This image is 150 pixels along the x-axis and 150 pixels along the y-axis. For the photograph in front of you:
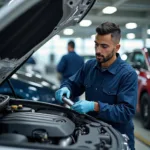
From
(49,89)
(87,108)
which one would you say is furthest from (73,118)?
(49,89)

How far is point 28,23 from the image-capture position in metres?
1.81

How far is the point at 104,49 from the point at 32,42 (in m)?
0.62

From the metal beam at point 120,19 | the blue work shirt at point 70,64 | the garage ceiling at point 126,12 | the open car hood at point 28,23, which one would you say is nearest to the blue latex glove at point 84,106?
the open car hood at point 28,23

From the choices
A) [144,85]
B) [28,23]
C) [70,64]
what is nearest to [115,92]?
[28,23]

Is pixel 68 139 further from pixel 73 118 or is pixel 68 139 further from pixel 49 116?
pixel 73 118

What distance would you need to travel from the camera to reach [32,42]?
2.06m

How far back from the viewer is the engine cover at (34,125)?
1848 mm

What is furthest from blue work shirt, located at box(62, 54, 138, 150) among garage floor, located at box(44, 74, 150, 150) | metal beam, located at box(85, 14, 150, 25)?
metal beam, located at box(85, 14, 150, 25)

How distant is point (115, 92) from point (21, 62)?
2.71 ft

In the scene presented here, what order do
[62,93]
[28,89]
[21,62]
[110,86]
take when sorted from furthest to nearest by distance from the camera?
[28,89] → [62,93] → [110,86] → [21,62]

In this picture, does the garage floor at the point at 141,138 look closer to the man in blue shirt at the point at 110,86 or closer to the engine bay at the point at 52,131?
the man in blue shirt at the point at 110,86

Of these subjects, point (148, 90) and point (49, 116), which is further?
point (148, 90)

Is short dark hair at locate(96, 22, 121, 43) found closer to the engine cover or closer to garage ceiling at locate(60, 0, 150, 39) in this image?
the engine cover

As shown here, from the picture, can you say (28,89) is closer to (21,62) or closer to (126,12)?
(21,62)
